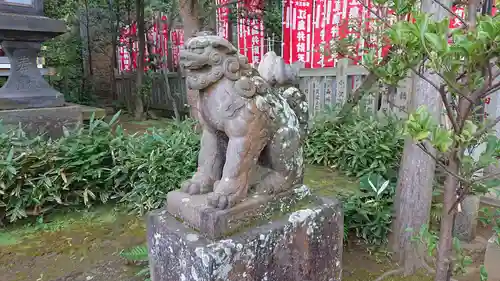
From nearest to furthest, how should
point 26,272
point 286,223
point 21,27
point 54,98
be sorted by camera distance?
1. point 286,223
2. point 26,272
3. point 21,27
4. point 54,98

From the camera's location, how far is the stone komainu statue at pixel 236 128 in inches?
54.4

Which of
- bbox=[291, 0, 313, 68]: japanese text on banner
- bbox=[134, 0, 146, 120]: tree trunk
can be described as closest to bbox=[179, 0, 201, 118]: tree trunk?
bbox=[291, 0, 313, 68]: japanese text on banner

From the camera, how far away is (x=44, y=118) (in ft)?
13.3

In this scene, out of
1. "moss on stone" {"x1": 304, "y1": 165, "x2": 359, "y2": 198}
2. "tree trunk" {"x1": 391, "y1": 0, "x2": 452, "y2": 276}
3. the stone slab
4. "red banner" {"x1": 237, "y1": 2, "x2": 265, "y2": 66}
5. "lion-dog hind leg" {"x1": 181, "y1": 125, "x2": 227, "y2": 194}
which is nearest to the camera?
the stone slab

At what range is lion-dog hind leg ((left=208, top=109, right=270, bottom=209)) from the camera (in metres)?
1.39

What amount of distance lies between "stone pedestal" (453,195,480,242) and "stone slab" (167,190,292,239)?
2285 millimetres

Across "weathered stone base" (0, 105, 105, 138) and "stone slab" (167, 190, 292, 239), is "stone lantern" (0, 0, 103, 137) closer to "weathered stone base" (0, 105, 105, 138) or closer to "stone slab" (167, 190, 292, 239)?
"weathered stone base" (0, 105, 105, 138)

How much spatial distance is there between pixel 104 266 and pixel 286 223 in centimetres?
154

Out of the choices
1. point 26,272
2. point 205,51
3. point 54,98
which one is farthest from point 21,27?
point 205,51

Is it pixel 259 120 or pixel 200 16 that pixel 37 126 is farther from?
pixel 259 120

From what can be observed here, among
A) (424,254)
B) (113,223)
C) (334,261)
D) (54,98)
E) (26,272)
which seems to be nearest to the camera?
(334,261)

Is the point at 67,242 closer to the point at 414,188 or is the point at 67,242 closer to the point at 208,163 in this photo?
the point at 208,163

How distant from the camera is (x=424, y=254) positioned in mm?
2596

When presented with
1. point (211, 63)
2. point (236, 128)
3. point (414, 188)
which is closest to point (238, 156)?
point (236, 128)
